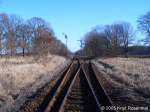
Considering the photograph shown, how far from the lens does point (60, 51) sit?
122625 mm

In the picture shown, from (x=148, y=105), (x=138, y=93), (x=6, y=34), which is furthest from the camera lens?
(x=6, y=34)

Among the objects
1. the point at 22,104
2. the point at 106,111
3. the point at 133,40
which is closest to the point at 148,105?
the point at 106,111

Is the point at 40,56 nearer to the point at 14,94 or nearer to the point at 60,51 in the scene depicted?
the point at 14,94

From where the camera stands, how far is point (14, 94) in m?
17.1

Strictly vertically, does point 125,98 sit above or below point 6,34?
below

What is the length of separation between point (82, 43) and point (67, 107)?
14848cm

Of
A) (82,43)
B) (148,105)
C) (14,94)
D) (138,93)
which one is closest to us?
(148,105)

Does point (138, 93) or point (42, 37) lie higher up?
point (42, 37)

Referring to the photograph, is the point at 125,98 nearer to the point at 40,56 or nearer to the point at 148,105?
the point at 148,105

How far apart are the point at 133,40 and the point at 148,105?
125 m

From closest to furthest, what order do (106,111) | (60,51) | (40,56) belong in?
(106,111), (40,56), (60,51)

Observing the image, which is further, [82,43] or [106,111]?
[82,43]

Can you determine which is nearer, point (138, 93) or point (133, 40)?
point (138, 93)

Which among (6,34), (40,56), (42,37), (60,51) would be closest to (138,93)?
(40,56)
